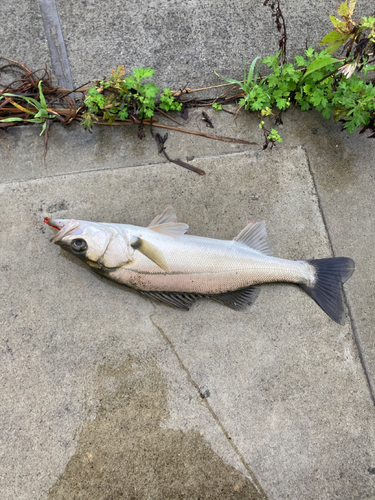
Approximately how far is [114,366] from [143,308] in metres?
0.57

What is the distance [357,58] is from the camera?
2775 mm

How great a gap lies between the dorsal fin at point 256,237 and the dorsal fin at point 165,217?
0.60 meters

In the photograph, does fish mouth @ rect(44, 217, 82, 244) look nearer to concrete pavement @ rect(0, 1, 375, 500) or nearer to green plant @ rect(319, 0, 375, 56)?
concrete pavement @ rect(0, 1, 375, 500)

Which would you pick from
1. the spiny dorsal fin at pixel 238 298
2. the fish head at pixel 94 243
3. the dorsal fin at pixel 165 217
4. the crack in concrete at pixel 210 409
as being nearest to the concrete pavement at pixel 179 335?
the crack in concrete at pixel 210 409

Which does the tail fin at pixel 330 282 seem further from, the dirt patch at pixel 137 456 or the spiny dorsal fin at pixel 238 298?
the dirt patch at pixel 137 456

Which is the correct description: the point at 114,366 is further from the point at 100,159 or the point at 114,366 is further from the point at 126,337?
the point at 100,159

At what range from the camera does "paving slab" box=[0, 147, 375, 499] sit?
9.80ft

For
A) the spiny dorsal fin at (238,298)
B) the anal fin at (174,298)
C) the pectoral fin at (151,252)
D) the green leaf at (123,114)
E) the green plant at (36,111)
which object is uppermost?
the green plant at (36,111)

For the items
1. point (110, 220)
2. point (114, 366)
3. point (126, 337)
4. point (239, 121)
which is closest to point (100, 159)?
point (110, 220)

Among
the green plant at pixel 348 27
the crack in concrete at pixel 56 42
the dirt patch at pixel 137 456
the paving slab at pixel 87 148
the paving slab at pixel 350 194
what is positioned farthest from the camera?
the crack in concrete at pixel 56 42

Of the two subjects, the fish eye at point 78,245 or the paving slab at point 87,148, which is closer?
the fish eye at point 78,245

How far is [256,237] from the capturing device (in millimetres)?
3131

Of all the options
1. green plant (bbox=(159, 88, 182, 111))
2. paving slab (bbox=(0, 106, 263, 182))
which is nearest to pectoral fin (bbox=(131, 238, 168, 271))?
paving slab (bbox=(0, 106, 263, 182))

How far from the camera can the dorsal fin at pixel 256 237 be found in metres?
3.11
